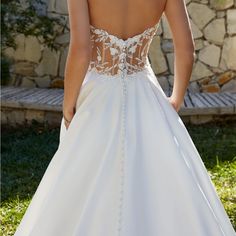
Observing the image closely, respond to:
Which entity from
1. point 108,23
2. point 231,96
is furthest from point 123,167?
point 231,96

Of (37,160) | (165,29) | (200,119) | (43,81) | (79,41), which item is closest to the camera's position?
(79,41)

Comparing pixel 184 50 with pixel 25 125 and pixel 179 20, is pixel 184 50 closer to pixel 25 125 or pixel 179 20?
pixel 179 20

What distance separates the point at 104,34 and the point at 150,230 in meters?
0.82

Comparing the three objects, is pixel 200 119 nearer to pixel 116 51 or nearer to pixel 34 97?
pixel 34 97

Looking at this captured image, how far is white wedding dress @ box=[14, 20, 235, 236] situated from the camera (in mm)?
2354

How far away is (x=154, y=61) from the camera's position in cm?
702

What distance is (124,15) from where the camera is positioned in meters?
2.39

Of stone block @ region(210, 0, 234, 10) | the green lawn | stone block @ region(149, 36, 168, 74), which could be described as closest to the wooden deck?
the green lawn

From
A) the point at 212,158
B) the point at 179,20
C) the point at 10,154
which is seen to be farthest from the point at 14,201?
the point at 179,20

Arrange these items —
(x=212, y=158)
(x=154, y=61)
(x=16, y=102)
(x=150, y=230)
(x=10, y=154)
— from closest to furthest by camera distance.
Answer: (x=150, y=230)
(x=212, y=158)
(x=10, y=154)
(x=16, y=102)
(x=154, y=61)

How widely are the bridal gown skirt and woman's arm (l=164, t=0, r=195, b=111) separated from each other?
8.0 inches

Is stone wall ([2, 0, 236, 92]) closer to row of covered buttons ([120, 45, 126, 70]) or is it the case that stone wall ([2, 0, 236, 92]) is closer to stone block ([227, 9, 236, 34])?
stone block ([227, 9, 236, 34])

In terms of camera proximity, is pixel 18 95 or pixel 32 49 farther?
pixel 32 49

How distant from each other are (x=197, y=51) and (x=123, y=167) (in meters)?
4.90
